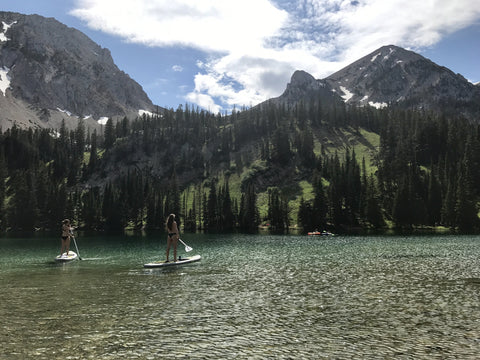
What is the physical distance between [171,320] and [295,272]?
20425 mm

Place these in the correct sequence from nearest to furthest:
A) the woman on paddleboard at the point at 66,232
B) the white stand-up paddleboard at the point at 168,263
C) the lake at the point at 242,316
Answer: the lake at the point at 242,316
the white stand-up paddleboard at the point at 168,263
the woman on paddleboard at the point at 66,232

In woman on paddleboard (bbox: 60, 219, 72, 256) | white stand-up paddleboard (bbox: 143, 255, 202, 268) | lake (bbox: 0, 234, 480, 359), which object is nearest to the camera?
lake (bbox: 0, 234, 480, 359)

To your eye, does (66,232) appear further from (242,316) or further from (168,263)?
(242,316)

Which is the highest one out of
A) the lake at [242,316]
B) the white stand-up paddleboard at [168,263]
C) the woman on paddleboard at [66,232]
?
the woman on paddleboard at [66,232]

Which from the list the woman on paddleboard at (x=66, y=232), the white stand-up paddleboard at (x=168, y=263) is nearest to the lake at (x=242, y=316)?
the white stand-up paddleboard at (x=168, y=263)

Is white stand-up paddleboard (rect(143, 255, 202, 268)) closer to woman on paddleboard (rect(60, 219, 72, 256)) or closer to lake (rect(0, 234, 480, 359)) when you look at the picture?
lake (rect(0, 234, 480, 359))

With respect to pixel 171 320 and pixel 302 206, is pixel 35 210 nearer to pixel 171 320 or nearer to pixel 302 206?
pixel 302 206

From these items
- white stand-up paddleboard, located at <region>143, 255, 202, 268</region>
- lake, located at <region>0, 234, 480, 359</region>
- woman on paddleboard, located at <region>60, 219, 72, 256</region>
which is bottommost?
white stand-up paddleboard, located at <region>143, 255, 202, 268</region>

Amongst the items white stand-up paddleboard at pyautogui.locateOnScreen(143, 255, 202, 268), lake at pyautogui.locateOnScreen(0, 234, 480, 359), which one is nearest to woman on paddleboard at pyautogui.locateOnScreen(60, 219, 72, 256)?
lake at pyautogui.locateOnScreen(0, 234, 480, 359)

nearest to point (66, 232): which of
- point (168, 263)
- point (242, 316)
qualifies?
point (168, 263)

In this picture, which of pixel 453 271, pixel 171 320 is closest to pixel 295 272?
pixel 453 271

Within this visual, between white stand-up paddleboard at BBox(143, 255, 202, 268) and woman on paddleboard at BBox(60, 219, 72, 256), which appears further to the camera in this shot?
woman on paddleboard at BBox(60, 219, 72, 256)

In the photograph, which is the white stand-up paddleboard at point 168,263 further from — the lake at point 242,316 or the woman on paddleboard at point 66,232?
the woman on paddleboard at point 66,232

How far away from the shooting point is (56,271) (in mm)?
38375
